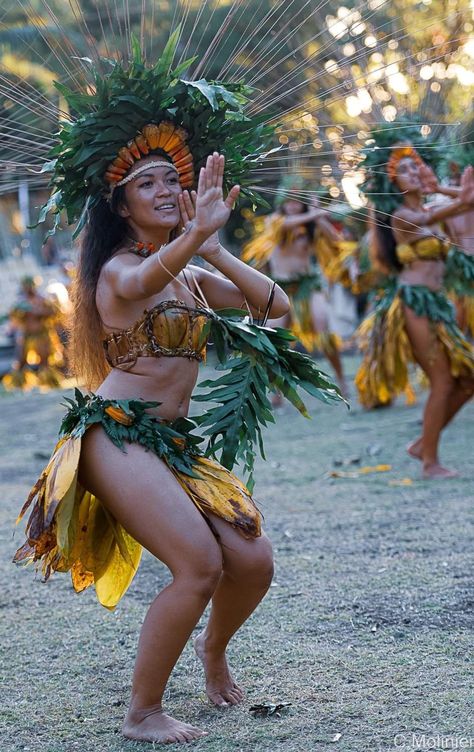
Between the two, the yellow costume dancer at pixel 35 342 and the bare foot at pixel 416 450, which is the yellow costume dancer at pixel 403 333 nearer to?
the bare foot at pixel 416 450

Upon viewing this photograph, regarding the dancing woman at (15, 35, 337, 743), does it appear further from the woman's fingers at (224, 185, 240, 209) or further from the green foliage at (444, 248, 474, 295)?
the green foliage at (444, 248, 474, 295)

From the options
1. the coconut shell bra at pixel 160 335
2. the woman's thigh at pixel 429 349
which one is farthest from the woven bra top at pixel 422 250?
the coconut shell bra at pixel 160 335

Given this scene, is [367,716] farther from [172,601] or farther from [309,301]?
[309,301]

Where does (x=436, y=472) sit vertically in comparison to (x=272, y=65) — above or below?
below

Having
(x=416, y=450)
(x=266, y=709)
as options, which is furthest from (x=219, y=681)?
(x=416, y=450)

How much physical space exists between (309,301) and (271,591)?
6094mm

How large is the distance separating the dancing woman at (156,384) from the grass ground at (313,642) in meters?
0.18

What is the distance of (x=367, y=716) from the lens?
8.43 ft

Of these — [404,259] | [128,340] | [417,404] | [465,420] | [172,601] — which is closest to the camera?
[172,601]

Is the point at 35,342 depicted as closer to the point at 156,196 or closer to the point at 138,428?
Result: the point at 156,196

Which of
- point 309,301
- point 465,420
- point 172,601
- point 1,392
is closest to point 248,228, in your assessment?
→ point 1,392

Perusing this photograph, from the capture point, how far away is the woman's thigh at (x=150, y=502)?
2523 millimetres

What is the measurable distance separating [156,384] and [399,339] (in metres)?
3.64

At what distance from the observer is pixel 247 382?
9.11 ft
